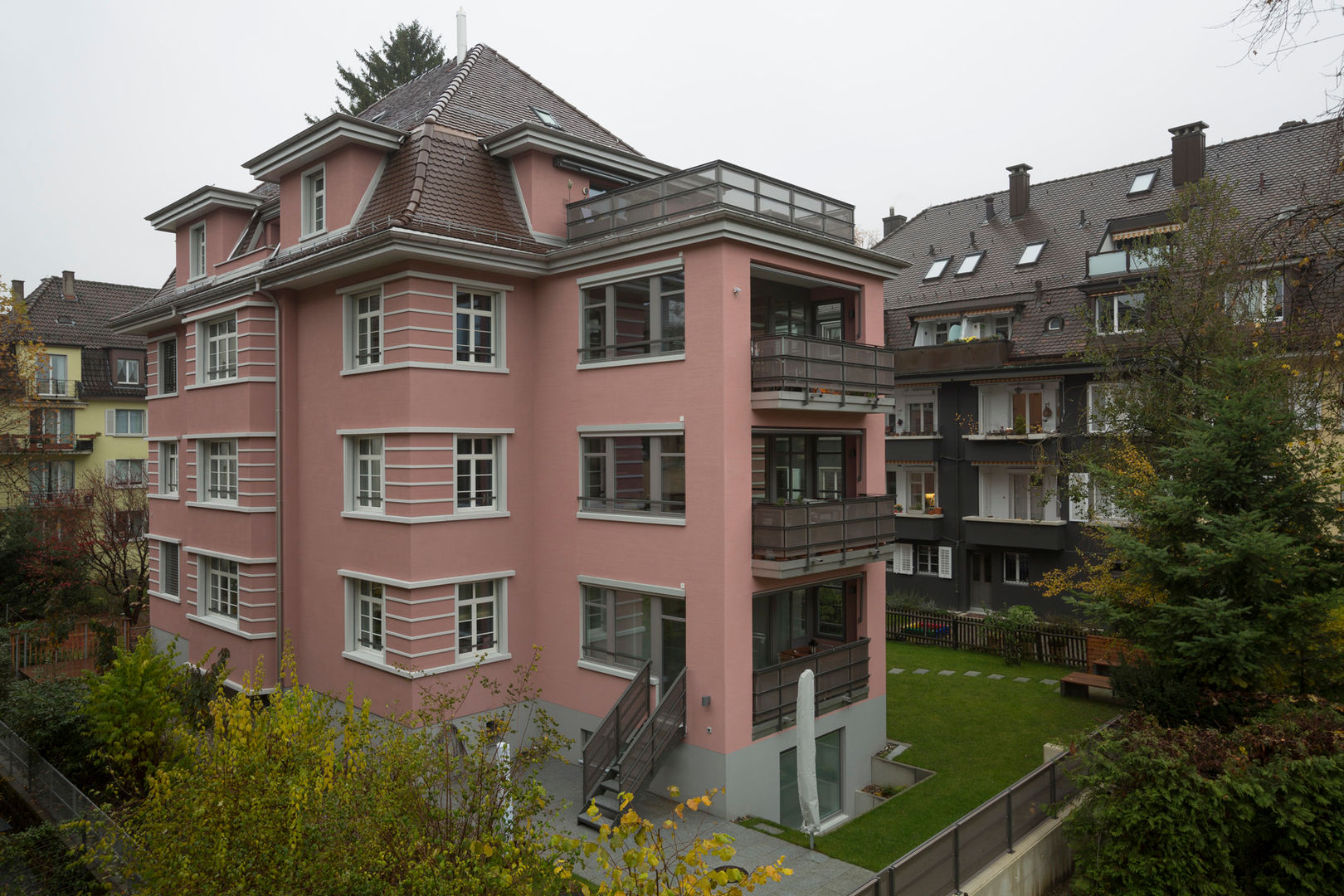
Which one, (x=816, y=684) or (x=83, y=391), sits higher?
(x=83, y=391)

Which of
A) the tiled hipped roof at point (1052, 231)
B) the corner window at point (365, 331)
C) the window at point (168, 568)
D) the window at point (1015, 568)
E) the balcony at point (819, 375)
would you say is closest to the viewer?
the balcony at point (819, 375)

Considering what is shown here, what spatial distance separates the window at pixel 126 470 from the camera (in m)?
37.8

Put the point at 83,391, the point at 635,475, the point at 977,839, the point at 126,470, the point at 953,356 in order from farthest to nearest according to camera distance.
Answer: the point at 126,470 < the point at 83,391 < the point at 953,356 < the point at 635,475 < the point at 977,839

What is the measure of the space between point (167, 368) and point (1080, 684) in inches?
995

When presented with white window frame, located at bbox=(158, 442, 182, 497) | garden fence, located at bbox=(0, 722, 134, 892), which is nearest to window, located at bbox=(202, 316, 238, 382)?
white window frame, located at bbox=(158, 442, 182, 497)

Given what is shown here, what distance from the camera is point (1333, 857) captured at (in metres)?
10.8

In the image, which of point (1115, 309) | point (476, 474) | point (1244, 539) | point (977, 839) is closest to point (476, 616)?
point (476, 474)

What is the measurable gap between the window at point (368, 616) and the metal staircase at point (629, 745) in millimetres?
5343

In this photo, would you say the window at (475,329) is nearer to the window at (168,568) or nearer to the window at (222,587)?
the window at (222,587)

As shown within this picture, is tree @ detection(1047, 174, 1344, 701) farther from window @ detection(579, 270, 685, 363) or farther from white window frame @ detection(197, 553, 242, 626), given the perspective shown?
white window frame @ detection(197, 553, 242, 626)

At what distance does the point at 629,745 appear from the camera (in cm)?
1377

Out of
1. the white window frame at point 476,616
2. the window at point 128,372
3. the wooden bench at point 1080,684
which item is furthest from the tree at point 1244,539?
the window at point 128,372

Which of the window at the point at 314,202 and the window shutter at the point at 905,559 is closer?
the window at the point at 314,202

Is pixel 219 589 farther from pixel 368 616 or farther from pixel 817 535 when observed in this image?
pixel 817 535
